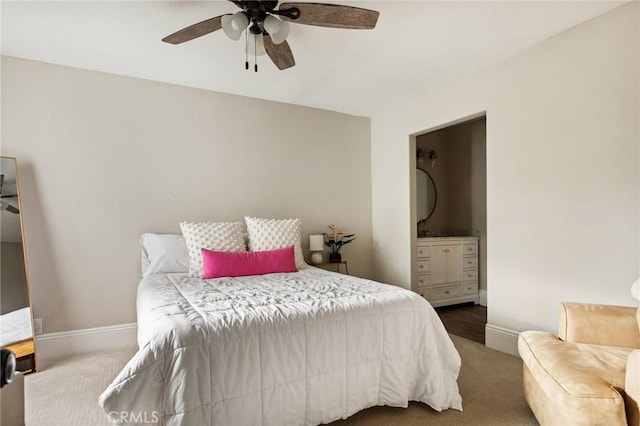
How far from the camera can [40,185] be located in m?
2.86

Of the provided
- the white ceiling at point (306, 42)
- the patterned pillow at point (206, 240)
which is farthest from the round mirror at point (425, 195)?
the patterned pillow at point (206, 240)

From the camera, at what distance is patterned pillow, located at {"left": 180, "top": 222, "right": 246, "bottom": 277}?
2.90 m

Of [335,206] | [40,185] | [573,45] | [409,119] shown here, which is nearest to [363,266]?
[335,206]

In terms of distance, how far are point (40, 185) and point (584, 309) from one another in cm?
395

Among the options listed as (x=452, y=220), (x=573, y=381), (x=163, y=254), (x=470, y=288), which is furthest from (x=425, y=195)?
(x=573, y=381)

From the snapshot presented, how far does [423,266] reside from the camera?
4160mm

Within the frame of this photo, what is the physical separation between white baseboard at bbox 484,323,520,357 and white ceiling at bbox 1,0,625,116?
226 centimetres

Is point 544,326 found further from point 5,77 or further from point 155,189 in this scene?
point 5,77

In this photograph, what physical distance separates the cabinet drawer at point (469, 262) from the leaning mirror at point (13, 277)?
4.38 metres

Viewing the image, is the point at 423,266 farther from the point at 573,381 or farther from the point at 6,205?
the point at 6,205

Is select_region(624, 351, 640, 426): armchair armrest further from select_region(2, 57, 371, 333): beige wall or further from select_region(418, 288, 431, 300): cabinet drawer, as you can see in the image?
select_region(2, 57, 371, 333): beige wall

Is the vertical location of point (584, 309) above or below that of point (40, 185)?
below

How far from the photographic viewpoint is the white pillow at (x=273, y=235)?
3.21m

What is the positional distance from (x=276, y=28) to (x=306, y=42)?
715 mm
